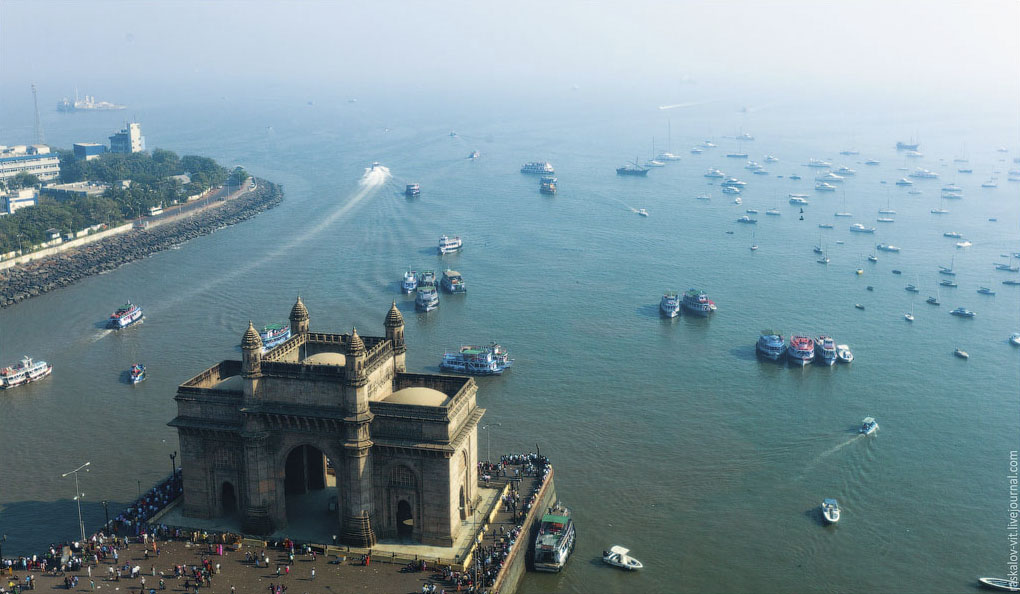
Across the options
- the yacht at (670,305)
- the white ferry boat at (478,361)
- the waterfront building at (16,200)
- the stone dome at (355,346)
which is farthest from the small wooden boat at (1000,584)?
the waterfront building at (16,200)

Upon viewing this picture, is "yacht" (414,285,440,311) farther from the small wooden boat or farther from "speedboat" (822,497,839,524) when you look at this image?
the small wooden boat

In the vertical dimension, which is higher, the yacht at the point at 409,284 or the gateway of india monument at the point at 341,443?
the gateway of india monument at the point at 341,443

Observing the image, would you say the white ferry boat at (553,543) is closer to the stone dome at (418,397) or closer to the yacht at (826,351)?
the stone dome at (418,397)

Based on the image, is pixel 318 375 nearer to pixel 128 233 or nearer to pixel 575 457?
pixel 575 457

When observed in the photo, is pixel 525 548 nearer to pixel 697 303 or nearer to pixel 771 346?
pixel 771 346

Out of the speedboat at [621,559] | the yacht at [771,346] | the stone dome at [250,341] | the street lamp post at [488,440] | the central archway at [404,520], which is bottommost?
the speedboat at [621,559]

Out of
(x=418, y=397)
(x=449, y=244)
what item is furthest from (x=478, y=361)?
(x=449, y=244)
